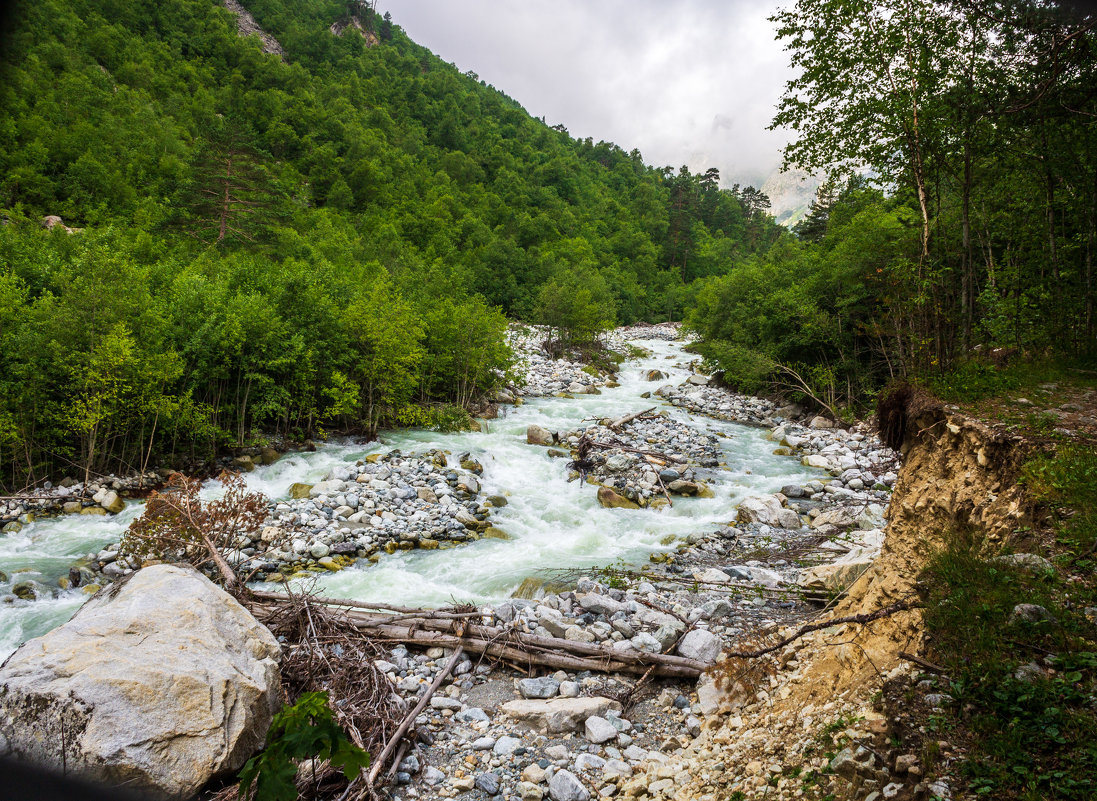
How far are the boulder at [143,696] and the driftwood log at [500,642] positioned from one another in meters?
1.79

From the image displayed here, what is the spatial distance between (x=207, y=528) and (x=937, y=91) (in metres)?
12.6

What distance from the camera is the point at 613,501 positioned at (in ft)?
42.1

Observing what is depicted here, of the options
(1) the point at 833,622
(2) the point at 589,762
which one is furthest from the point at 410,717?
(1) the point at 833,622

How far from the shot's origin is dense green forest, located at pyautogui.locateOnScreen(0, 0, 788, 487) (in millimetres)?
11367

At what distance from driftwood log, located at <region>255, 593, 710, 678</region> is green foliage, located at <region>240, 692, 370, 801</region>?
3663 mm

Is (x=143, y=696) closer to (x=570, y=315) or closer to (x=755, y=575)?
(x=755, y=575)

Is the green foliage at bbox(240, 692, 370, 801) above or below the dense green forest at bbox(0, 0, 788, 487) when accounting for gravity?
below

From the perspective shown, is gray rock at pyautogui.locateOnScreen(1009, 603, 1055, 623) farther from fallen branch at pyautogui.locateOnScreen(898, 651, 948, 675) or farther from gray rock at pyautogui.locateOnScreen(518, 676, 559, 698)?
gray rock at pyautogui.locateOnScreen(518, 676, 559, 698)

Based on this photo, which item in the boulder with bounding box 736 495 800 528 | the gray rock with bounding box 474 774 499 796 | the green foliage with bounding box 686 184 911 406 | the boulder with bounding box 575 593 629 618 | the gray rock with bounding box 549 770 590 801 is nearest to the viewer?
the gray rock with bounding box 549 770 590 801

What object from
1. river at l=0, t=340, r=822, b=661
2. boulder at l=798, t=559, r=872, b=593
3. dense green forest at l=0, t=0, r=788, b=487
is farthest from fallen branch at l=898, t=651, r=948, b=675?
river at l=0, t=340, r=822, b=661

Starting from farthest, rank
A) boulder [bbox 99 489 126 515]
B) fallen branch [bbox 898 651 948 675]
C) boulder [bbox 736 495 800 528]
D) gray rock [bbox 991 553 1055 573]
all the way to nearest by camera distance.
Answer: boulder [bbox 736 495 800 528], boulder [bbox 99 489 126 515], gray rock [bbox 991 553 1055 573], fallen branch [bbox 898 651 948 675]

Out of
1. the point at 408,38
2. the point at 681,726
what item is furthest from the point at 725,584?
the point at 408,38

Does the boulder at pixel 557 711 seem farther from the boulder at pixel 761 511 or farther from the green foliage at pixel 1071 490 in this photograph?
the boulder at pixel 761 511

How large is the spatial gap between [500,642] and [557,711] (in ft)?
4.32
